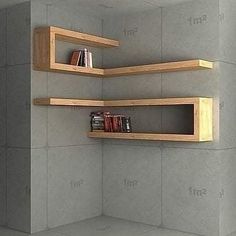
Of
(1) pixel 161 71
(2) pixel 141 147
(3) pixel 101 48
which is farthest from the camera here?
(3) pixel 101 48

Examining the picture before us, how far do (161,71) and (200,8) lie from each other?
0.73 metres

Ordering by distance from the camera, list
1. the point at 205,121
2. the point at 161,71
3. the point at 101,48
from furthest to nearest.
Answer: the point at 101,48 → the point at 161,71 → the point at 205,121

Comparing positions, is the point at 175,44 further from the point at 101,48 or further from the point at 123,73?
the point at 101,48

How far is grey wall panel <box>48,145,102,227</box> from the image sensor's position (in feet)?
14.6

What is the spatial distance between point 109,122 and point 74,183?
0.79 metres

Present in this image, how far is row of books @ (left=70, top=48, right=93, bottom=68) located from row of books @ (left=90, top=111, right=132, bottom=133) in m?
0.60

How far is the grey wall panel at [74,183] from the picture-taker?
175 inches

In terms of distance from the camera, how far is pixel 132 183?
468 centimetres

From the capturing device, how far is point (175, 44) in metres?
4.36
